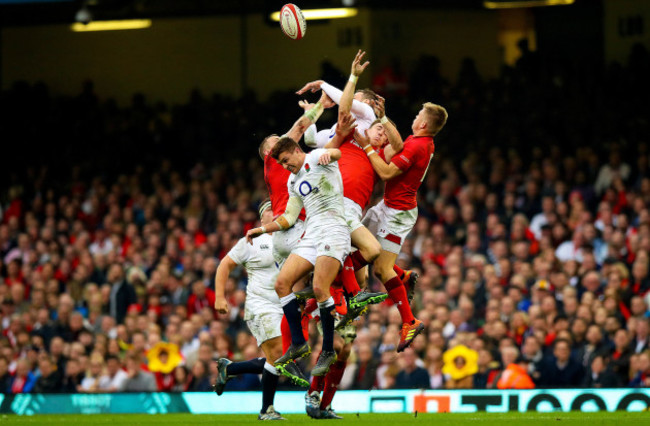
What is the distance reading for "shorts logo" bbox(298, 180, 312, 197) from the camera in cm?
1075

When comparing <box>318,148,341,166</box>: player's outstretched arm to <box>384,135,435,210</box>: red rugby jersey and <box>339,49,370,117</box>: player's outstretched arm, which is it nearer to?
<box>339,49,370,117</box>: player's outstretched arm

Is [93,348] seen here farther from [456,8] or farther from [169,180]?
[456,8]

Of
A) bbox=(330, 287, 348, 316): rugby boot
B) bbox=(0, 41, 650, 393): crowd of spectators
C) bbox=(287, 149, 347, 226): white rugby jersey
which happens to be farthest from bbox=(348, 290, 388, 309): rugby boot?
bbox=(0, 41, 650, 393): crowd of spectators

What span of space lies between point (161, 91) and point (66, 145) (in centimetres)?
244

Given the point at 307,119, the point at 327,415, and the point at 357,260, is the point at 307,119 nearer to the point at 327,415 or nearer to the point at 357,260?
the point at 357,260

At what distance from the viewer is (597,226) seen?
16641mm

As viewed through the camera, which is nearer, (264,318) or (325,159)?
(325,159)

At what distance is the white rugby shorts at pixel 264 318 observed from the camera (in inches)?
485

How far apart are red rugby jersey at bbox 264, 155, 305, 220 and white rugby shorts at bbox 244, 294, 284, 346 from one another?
1.18m

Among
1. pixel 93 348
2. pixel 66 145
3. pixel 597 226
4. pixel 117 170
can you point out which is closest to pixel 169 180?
pixel 117 170

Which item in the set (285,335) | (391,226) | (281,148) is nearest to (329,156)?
(281,148)

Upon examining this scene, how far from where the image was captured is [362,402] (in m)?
14.1

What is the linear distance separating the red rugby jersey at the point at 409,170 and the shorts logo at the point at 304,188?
0.99 m

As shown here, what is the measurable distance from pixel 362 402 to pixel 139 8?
12.0 metres
